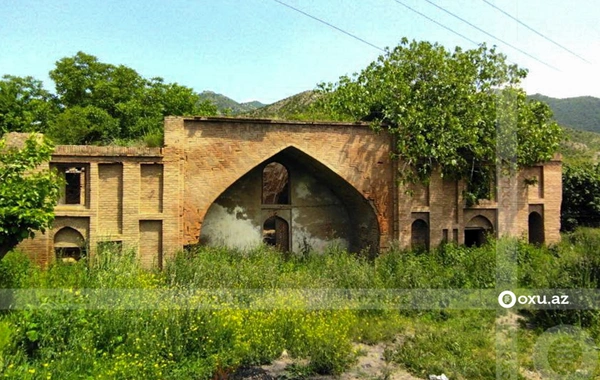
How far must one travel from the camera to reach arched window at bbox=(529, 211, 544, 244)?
47.5ft

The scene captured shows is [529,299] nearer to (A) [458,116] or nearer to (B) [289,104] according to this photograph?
(A) [458,116]

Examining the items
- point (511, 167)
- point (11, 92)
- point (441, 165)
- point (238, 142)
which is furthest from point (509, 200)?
point (11, 92)

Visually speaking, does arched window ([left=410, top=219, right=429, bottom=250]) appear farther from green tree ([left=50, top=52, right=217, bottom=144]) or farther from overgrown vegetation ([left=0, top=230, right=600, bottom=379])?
green tree ([left=50, top=52, right=217, bottom=144])

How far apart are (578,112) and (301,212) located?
72765 millimetres

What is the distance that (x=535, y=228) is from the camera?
1468 centimetres

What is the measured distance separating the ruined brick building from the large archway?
3 centimetres

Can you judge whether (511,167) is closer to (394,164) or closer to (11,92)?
(394,164)

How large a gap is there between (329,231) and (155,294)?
22.9 ft

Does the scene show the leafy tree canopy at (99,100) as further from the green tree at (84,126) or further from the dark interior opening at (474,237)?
the dark interior opening at (474,237)

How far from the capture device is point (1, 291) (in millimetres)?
8180

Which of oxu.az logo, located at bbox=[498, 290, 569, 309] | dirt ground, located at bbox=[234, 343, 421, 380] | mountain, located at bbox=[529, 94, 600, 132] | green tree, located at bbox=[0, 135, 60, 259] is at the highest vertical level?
mountain, located at bbox=[529, 94, 600, 132]

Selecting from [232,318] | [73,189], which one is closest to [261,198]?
[73,189]

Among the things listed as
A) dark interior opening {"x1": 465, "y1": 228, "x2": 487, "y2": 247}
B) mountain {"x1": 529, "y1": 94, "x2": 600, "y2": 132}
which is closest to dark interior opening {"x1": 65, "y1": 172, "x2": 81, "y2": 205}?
dark interior opening {"x1": 465, "y1": 228, "x2": 487, "y2": 247}

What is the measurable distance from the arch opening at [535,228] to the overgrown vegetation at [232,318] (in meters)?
3.70
